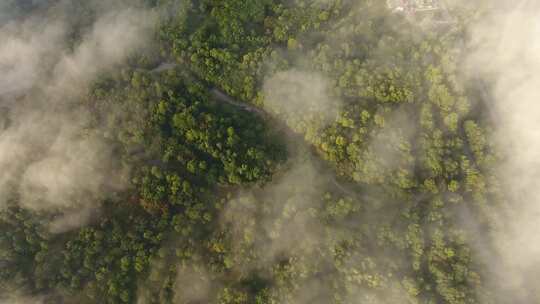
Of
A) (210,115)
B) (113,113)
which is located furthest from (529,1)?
(113,113)

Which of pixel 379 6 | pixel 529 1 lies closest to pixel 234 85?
pixel 379 6

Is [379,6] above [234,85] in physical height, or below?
above

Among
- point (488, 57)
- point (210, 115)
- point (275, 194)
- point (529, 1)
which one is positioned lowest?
point (275, 194)

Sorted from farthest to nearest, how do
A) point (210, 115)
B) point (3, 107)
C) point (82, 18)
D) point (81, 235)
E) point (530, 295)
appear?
point (82, 18), point (3, 107), point (210, 115), point (81, 235), point (530, 295)

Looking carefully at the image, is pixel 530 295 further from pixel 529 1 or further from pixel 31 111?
pixel 31 111

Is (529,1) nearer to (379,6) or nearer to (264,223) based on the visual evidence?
(379,6)

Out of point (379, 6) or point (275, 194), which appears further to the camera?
point (379, 6)

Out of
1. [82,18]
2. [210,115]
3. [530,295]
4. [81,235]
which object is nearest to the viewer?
[530,295]
